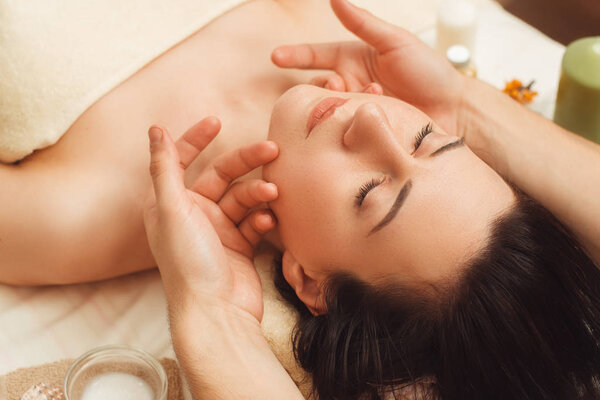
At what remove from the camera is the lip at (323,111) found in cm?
124

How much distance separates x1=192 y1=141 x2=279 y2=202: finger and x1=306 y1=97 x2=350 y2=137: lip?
8cm

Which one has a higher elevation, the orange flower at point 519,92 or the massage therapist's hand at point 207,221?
the massage therapist's hand at point 207,221

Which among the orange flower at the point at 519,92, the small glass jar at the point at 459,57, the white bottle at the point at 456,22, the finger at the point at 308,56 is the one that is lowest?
the orange flower at the point at 519,92

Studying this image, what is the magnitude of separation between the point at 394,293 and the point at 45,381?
0.70m

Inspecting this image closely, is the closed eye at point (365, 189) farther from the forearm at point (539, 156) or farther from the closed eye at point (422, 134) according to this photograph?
the forearm at point (539, 156)

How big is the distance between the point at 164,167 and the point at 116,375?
42cm

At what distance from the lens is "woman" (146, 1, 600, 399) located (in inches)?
44.5

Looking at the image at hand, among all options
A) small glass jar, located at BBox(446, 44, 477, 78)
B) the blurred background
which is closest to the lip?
small glass jar, located at BBox(446, 44, 477, 78)

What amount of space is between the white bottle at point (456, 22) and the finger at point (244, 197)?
907 mm

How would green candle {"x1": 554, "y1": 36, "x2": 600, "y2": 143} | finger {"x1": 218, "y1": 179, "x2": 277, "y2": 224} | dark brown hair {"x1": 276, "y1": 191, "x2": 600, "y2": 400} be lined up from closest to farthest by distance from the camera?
dark brown hair {"x1": 276, "y1": 191, "x2": 600, "y2": 400}, finger {"x1": 218, "y1": 179, "x2": 277, "y2": 224}, green candle {"x1": 554, "y1": 36, "x2": 600, "y2": 143}

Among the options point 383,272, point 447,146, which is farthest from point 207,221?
point 447,146

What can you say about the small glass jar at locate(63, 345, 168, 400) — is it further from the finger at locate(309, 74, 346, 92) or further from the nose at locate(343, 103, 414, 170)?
the finger at locate(309, 74, 346, 92)

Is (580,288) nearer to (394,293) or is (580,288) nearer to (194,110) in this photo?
(394,293)

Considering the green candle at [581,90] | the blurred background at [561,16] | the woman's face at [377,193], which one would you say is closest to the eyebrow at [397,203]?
the woman's face at [377,193]
